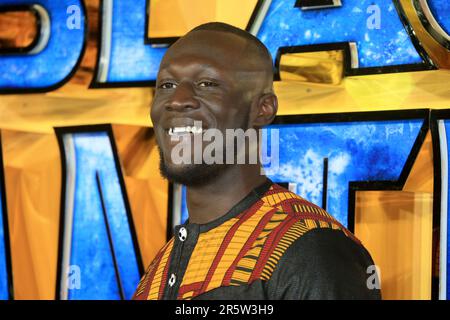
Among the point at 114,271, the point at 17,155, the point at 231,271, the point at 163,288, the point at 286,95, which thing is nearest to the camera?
the point at 231,271

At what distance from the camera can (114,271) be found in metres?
3.30

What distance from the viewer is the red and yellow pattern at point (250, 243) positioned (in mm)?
1793

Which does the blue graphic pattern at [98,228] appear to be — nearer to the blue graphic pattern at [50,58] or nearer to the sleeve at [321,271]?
the blue graphic pattern at [50,58]

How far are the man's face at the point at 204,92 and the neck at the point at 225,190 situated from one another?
26 millimetres

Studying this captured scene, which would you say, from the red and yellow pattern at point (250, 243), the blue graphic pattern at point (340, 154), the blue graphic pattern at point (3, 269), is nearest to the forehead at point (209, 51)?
the red and yellow pattern at point (250, 243)

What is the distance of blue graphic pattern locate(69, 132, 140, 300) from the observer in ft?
10.8

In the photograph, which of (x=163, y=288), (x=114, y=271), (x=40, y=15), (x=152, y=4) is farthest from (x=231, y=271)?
(x=40, y=15)

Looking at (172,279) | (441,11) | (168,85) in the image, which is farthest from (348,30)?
(172,279)

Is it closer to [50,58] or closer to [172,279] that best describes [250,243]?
[172,279]

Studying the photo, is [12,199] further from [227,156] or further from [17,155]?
[227,156]

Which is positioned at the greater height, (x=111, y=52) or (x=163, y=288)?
(x=111, y=52)

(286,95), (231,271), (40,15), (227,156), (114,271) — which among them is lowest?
(114,271)

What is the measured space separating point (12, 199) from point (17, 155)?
7.3 inches

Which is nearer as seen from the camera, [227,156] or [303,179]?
[227,156]
